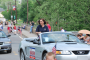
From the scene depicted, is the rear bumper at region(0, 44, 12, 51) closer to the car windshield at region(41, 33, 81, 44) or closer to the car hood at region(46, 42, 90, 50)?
the car windshield at region(41, 33, 81, 44)

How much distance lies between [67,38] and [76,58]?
1.44m

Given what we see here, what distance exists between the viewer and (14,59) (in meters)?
12.9

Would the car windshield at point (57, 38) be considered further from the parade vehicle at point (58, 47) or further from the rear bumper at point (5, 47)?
the rear bumper at point (5, 47)

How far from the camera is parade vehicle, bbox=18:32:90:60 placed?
8.07 metres

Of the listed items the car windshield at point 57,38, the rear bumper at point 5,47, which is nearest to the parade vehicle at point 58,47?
the car windshield at point 57,38

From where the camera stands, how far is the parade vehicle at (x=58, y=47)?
26.5 ft

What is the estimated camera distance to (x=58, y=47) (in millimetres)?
8164

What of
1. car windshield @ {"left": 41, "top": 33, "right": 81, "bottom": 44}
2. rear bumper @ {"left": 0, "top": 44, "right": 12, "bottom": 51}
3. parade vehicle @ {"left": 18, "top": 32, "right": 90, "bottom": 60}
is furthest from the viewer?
rear bumper @ {"left": 0, "top": 44, "right": 12, "bottom": 51}

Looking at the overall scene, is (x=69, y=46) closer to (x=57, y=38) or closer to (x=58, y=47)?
(x=58, y=47)

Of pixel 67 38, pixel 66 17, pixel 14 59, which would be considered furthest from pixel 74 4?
pixel 67 38

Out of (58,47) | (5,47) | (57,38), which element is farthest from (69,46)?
(5,47)

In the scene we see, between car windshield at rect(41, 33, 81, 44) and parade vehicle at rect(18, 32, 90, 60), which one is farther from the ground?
car windshield at rect(41, 33, 81, 44)

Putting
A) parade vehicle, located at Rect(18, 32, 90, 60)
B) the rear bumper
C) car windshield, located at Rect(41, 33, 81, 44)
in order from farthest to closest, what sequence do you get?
the rear bumper
car windshield, located at Rect(41, 33, 81, 44)
parade vehicle, located at Rect(18, 32, 90, 60)

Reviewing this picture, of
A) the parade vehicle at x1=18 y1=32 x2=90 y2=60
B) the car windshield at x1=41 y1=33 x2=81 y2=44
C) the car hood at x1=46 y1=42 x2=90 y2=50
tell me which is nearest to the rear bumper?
the parade vehicle at x1=18 y1=32 x2=90 y2=60
